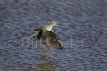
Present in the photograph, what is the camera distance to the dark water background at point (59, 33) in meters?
7.53

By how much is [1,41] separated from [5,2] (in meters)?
4.33

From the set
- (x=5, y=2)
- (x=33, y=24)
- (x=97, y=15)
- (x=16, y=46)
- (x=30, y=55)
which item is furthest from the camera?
(x=5, y=2)

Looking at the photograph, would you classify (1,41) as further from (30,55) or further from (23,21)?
(23,21)

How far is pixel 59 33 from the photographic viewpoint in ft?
33.1

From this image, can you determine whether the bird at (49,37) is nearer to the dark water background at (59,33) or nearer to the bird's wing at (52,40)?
Answer: the bird's wing at (52,40)

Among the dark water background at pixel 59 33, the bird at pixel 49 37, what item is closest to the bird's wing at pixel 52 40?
the bird at pixel 49 37

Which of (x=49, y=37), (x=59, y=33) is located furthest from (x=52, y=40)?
(x=59, y=33)

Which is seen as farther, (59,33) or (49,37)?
(59,33)

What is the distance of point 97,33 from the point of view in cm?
1009

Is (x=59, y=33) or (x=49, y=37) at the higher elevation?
(x=59, y=33)

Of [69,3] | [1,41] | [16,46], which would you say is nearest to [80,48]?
[16,46]

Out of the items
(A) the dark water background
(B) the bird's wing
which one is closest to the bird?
(B) the bird's wing

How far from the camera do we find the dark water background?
24.7 feet

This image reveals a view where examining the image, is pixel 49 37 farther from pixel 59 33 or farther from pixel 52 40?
pixel 59 33
